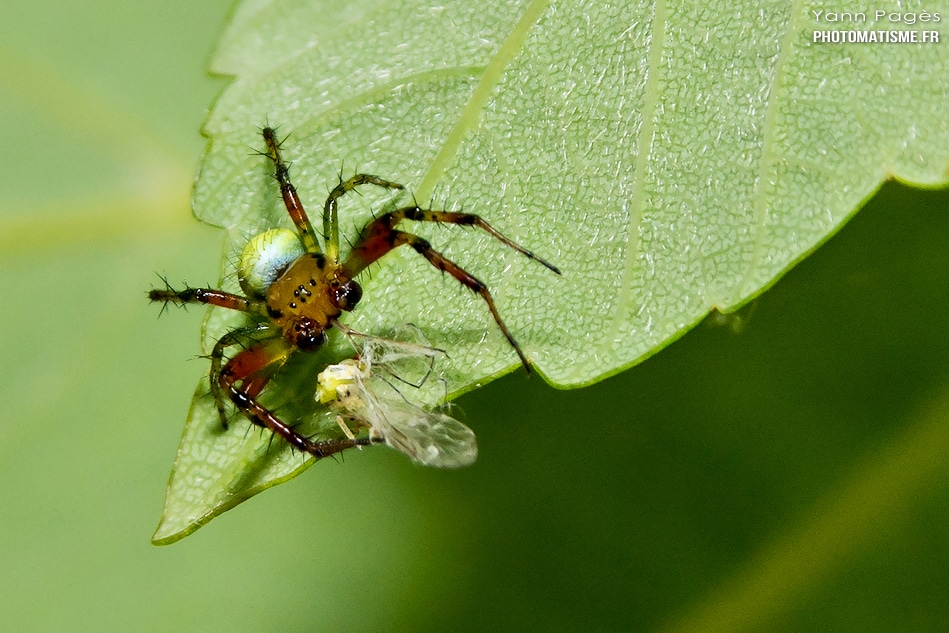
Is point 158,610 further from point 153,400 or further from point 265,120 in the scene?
point 265,120

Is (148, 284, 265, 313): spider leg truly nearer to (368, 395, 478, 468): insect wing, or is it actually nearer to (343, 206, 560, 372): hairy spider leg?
(343, 206, 560, 372): hairy spider leg

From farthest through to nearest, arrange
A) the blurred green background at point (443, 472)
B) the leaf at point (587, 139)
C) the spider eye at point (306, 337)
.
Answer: the blurred green background at point (443, 472), the spider eye at point (306, 337), the leaf at point (587, 139)

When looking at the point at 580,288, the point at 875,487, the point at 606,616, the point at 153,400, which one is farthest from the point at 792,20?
the point at 153,400

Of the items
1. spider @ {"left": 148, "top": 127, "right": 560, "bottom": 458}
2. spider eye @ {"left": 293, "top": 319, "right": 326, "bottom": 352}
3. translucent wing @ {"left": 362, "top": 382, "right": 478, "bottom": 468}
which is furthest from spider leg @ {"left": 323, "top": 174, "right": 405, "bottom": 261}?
translucent wing @ {"left": 362, "top": 382, "right": 478, "bottom": 468}

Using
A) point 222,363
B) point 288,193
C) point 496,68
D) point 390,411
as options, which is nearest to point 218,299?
point 222,363

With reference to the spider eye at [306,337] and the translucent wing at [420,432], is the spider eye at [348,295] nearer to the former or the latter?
the spider eye at [306,337]

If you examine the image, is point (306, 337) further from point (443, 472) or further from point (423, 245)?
point (443, 472)

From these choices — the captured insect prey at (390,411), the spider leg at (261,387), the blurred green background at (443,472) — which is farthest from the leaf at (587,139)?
the blurred green background at (443,472)
